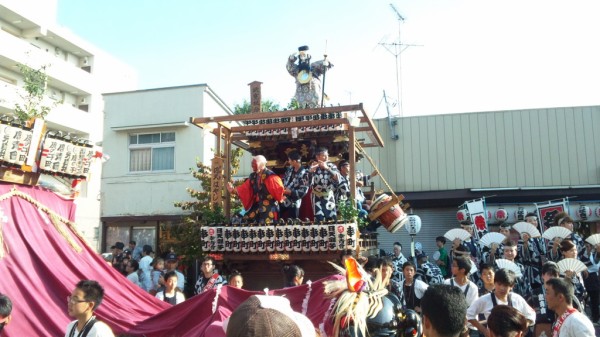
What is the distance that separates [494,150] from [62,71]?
75.2 ft

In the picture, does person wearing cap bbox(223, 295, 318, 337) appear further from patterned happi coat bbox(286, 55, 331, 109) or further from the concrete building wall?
the concrete building wall

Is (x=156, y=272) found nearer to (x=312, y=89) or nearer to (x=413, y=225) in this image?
(x=312, y=89)

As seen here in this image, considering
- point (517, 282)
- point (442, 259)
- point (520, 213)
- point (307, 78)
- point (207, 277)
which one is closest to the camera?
point (207, 277)

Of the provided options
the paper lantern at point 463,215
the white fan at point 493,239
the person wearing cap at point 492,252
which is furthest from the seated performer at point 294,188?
the paper lantern at point 463,215

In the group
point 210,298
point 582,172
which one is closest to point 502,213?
point 582,172

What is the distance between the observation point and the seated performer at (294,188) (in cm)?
932

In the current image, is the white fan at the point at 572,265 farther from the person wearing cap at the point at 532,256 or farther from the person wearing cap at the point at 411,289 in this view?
the person wearing cap at the point at 532,256

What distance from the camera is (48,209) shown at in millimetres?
6480

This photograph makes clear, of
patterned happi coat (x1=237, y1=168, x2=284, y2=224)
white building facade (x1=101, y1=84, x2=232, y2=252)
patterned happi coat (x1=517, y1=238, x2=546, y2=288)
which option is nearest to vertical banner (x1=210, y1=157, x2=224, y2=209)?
patterned happi coat (x1=237, y1=168, x2=284, y2=224)

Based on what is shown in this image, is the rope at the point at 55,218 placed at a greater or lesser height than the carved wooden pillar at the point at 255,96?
Answer: lesser

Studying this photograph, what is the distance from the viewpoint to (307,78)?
10984 millimetres

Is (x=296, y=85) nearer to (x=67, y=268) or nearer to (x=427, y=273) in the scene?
(x=427, y=273)

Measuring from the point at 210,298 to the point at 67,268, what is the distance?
74.3 inches

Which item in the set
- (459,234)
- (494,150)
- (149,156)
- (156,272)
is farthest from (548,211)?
(149,156)
